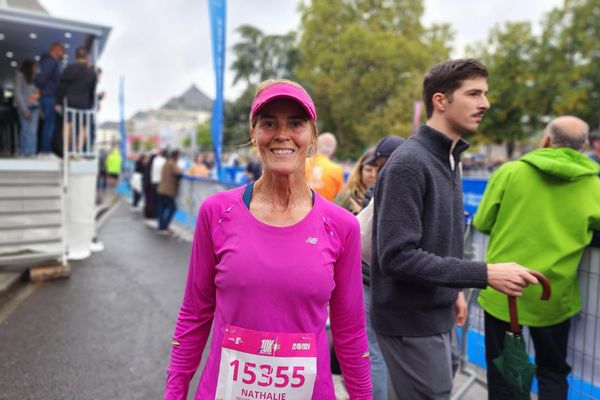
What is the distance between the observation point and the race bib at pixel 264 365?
4.68ft

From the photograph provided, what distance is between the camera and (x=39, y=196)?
672 cm

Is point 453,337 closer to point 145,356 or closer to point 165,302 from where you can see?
point 145,356

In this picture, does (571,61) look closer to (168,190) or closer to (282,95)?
(168,190)

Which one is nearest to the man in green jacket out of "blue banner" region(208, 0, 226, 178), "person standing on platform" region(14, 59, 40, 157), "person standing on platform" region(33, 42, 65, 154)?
"blue banner" region(208, 0, 226, 178)

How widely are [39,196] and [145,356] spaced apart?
4.05 m

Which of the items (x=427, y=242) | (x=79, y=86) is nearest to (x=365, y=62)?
(x=79, y=86)

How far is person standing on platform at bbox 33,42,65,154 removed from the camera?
7804 millimetres

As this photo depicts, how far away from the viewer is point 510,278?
170cm

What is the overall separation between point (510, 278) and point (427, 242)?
36 centimetres

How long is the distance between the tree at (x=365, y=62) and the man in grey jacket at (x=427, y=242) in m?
29.6

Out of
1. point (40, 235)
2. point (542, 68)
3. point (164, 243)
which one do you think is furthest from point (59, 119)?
point (542, 68)

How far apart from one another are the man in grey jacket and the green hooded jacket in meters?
0.65

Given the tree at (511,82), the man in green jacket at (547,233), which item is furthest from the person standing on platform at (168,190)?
the tree at (511,82)

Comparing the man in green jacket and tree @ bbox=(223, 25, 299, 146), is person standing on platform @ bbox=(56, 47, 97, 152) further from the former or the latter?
tree @ bbox=(223, 25, 299, 146)
